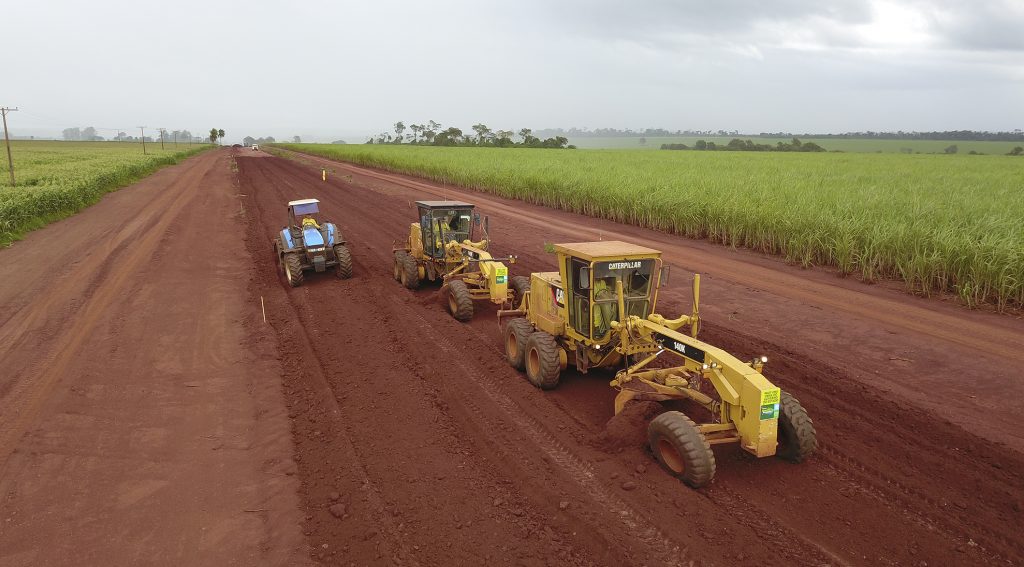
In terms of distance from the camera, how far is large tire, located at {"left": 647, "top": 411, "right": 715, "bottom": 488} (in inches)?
222

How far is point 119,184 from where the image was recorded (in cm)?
3641

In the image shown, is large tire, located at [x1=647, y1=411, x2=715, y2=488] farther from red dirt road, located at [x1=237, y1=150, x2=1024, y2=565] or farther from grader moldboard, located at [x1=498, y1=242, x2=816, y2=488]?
red dirt road, located at [x1=237, y1=150, x2=1024, y2=565]

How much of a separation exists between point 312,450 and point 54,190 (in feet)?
79.0

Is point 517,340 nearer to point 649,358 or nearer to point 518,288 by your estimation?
point 649,358

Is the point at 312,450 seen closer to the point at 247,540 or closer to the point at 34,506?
the point at 247,540

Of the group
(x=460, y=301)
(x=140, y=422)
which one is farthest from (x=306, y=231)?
(x=140, y=422)

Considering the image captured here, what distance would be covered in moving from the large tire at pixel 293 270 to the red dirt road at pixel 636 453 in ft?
5.14

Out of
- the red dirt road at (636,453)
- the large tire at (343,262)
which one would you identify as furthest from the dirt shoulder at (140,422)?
the large tire at (343,262)

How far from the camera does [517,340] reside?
872cm

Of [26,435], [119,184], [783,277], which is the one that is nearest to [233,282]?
[26,435]

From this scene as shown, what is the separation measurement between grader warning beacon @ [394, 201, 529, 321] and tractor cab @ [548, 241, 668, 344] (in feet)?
11.3

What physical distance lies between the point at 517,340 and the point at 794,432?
3.93 m

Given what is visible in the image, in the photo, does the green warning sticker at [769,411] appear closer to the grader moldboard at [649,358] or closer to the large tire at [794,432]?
the grader moldboard at [649,358]

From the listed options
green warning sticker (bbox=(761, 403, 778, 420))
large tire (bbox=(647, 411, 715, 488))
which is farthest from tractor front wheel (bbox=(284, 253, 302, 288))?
green warning sticker (bbox=(761, 403, 778, 420))
